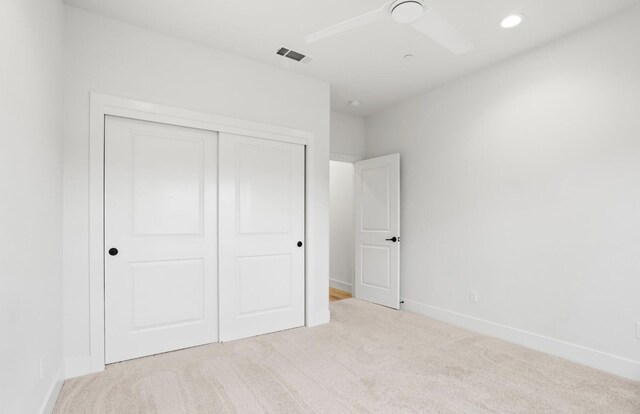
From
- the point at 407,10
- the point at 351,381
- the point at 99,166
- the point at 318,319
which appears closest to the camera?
the point at 407,10

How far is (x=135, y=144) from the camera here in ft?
8.91

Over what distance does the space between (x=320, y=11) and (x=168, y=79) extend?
1.42m

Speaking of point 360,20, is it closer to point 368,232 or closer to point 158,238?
point 158,238

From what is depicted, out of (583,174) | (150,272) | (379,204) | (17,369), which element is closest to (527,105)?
(583,174)

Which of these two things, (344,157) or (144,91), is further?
(344,157)

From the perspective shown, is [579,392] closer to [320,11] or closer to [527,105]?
[527,105]

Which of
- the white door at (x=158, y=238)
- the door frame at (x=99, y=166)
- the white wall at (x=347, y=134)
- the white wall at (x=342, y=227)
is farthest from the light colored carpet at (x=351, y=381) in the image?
the white wall at (x=347, y=134)

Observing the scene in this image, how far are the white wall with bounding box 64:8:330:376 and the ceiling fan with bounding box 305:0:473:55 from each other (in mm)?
1326

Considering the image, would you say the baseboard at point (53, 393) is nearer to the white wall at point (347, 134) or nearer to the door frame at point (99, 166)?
the door frame at point (99, 166)

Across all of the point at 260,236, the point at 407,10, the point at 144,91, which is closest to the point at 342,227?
the point at 260,236

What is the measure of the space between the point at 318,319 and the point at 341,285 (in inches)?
72.7

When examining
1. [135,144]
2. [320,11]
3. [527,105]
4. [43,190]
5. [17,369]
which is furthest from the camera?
[527,105]

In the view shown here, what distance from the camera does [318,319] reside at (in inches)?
143

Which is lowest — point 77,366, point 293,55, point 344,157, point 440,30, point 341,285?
point 341,285
